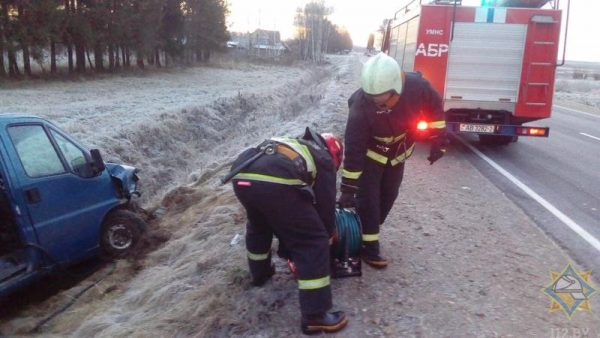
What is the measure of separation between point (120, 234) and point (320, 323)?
136 inches

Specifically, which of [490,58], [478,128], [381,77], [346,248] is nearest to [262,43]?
[490,58]

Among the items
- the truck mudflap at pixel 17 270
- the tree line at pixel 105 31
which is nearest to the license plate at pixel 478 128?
the truck mudflap at pixel 17 270

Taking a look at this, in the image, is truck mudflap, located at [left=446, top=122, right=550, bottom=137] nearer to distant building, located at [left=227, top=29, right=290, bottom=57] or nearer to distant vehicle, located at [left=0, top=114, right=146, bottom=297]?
distant vehicle, located at [left=0, top=114, right=146, bottom=297]

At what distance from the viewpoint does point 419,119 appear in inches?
165

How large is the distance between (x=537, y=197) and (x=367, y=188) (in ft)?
11.8

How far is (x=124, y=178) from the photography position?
6.15 metres

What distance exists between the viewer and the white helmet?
3748 mm

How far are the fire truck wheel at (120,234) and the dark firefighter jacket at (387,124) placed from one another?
3.12 meters

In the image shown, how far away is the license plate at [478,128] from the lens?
9.13 metres

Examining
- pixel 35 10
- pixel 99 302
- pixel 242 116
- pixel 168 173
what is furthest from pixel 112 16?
pixel 99 302

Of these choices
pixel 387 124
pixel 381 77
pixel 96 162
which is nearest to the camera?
pixel 381 77

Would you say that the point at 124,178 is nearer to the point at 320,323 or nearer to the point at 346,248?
the point at 346,248

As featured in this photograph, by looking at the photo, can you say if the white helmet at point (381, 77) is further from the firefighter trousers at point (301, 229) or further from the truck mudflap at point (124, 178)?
the truck mudflap at point (124, 178)

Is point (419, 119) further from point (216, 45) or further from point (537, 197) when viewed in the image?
point (216, 45)
